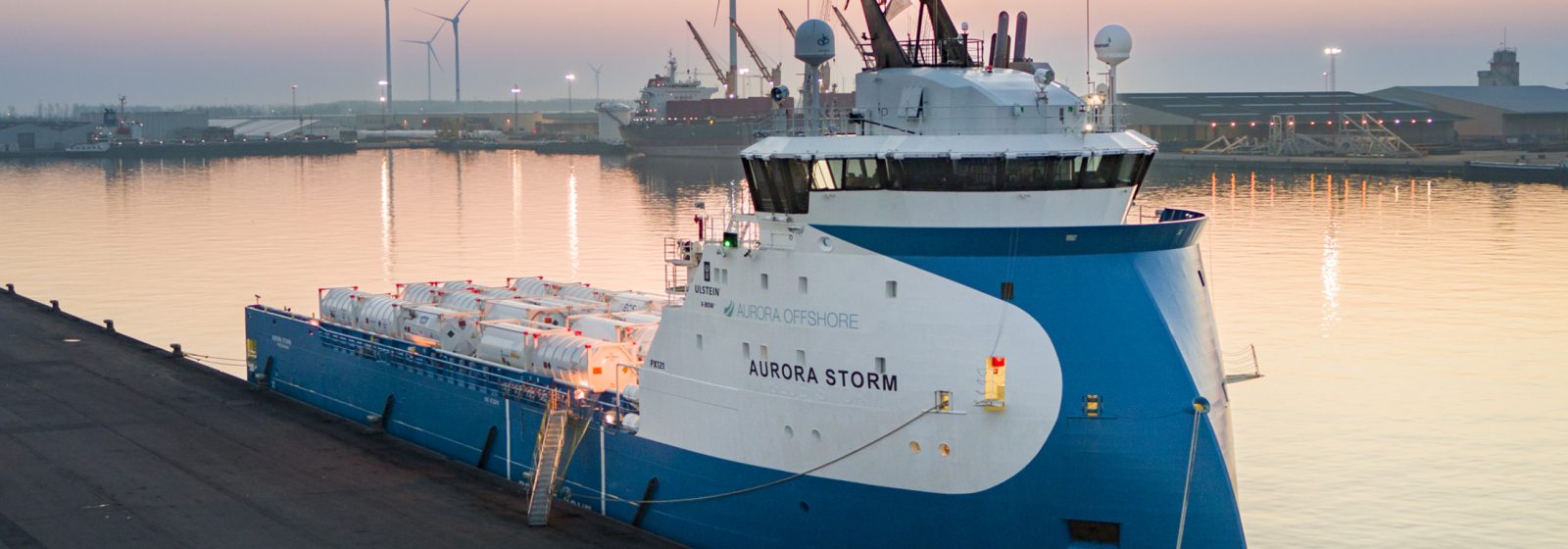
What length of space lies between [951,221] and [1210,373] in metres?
3.60

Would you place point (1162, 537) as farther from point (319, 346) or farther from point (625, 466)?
point (319, 346)

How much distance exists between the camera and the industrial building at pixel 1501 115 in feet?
529

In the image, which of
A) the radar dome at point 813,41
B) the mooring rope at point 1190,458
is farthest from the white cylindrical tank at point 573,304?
the mooring rope at point 1190,458

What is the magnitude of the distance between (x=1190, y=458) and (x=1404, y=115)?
508 feet

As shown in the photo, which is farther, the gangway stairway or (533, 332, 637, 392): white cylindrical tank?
(533, 332, 637, 392): white cylindrical tank

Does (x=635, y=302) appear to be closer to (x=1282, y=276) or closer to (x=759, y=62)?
(x=1282, y=276)

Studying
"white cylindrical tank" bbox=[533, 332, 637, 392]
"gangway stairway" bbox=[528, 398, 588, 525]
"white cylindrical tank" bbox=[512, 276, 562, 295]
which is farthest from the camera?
"white cylindrical tank" bbox=[512, 276, 562, 295]

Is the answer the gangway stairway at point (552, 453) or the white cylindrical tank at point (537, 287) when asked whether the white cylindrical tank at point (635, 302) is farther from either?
the gangway stairway at point (552, 453)

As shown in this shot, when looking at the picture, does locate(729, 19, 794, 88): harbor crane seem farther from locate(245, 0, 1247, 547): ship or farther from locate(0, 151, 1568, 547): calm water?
locate(245, 0, 1247, 547): ship

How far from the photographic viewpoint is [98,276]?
62188 millimetres

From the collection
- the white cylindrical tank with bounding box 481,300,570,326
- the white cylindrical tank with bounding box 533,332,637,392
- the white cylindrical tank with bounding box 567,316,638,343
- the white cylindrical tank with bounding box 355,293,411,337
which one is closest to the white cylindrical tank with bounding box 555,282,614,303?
the white cylindrical tank with bounding box 481,300,570,326

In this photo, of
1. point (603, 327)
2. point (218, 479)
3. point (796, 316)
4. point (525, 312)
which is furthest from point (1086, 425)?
point (218, 479)

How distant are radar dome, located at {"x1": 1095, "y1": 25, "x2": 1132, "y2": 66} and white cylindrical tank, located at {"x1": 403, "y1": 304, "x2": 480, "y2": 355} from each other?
13.1m

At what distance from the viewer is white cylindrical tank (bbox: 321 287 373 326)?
33281 mm
